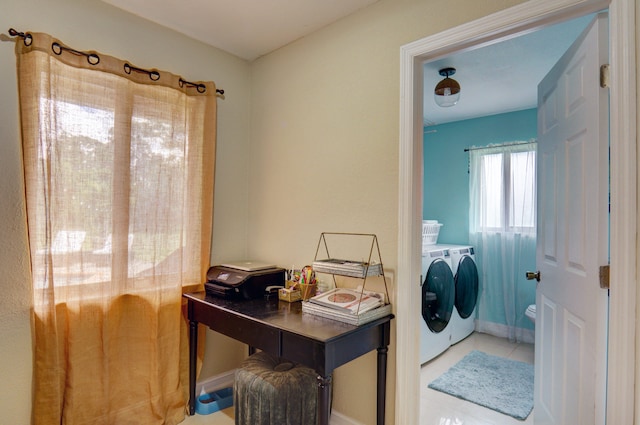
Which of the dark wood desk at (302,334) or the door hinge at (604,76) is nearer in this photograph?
the door hinge at (604,76)

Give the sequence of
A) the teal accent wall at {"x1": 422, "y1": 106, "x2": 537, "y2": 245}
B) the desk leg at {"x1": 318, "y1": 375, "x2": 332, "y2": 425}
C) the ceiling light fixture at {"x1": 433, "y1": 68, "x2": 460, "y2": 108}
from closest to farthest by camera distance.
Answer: the desk leg at {"x1": 318, "y1": 375, "x2": 332, "y2": 425} < the ceiling light fixture at {"x1": 433, "y1": 68, "x2": 460, "y2": 108} < the teal accent wall at {"x1": 422, "y1": 106, "x2": 537, "y2": 245}

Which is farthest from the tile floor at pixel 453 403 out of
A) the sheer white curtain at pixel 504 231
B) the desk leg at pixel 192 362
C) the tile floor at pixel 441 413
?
the desk leg at pixel 192 362

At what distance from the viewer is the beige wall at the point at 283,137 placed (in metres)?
1.70

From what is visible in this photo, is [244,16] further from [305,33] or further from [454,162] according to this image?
[454,162]

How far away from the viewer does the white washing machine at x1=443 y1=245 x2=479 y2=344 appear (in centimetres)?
340

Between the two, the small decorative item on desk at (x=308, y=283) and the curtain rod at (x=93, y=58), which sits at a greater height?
the curtain rod at (x=93, y=58)

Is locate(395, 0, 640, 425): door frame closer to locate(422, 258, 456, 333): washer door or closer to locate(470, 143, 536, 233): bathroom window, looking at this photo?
locate(422, 258, 456, 333): washer door

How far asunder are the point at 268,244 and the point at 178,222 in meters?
0.62

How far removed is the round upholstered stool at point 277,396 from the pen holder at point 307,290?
14.7 inches

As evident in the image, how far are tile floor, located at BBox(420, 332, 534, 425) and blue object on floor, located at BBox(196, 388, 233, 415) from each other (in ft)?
4.09

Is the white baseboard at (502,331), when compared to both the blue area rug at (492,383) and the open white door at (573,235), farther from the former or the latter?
→ the open white door at (573,235)

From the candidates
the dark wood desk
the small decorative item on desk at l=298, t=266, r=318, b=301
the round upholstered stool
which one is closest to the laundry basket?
the small decorative item on desk at l=298, t=266, r=318, b=301

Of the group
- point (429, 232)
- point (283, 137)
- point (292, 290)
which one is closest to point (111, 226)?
point (292, 290)

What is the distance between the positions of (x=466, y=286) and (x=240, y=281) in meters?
2.48
